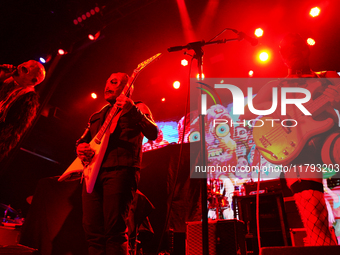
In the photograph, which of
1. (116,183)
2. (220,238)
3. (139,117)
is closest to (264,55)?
(220,238)

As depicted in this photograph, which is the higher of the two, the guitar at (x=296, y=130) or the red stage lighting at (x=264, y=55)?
the red stage lighting at (x=264, y=55)

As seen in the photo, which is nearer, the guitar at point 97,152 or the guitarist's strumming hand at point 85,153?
the guitar at point 97,152

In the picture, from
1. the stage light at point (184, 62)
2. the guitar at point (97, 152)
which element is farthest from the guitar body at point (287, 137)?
the stage light at point (184, 62)

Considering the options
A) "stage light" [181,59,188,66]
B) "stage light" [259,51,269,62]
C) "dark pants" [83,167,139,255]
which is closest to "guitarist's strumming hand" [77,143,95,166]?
"dark pants" [83,167,139,255]

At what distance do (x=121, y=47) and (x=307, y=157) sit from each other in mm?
5032

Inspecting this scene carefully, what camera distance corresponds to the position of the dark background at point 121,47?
14.8 feet

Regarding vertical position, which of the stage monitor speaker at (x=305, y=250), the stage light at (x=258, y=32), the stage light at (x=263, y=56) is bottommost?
the stage monitor speaker at (x=305, y=250)

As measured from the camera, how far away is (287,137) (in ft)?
6.15

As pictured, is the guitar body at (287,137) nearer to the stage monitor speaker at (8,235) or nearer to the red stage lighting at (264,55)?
the stage monitor speaker at (8,235)

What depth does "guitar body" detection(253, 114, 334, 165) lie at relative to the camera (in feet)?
5.54

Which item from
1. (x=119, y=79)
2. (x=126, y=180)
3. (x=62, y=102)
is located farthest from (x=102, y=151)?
(x=62, y=102)

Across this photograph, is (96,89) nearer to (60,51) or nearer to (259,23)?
(60,51)

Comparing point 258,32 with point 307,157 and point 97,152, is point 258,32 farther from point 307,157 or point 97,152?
point 97,152

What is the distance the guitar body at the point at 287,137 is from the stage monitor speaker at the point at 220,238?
3.64 ft
